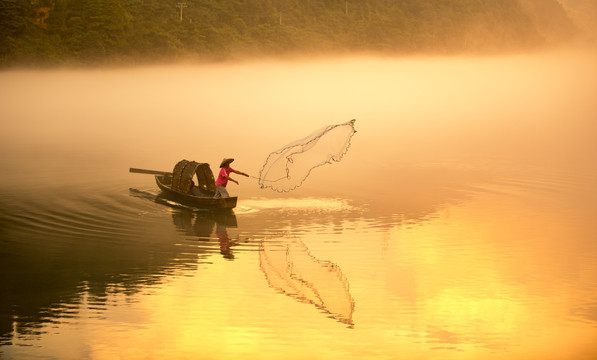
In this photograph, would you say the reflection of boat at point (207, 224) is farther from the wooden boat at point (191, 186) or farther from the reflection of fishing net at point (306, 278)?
the reflection of fishing net at point (306, 278)

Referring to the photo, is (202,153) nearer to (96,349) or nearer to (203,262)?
(203,262)

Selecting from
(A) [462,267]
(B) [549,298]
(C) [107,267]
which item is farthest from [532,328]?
(C) [107,267]

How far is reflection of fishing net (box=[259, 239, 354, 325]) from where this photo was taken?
2073 centimetres

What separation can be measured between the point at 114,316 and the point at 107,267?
15.6 feet

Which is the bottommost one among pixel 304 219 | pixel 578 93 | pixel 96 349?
pixel 96 349

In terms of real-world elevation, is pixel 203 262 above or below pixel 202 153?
below

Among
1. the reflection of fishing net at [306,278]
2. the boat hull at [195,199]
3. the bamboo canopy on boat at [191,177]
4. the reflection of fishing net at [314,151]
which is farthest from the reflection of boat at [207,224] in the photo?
the reflection of fishing net at [314,151]

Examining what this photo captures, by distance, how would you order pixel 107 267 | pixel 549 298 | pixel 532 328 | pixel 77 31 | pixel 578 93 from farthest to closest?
pixel 578 93 < pixel 77 31 < pixel 107 267 < pixel 549 298 < pixel 532 328

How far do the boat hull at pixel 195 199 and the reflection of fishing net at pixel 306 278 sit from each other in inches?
164

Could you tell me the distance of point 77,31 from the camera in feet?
463

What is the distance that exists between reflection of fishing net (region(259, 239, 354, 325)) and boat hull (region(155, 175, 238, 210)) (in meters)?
4.15

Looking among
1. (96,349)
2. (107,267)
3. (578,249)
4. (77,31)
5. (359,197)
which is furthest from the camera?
(77,31)

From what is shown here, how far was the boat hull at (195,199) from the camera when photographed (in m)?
31.2

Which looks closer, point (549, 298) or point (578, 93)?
point (549, 298)
